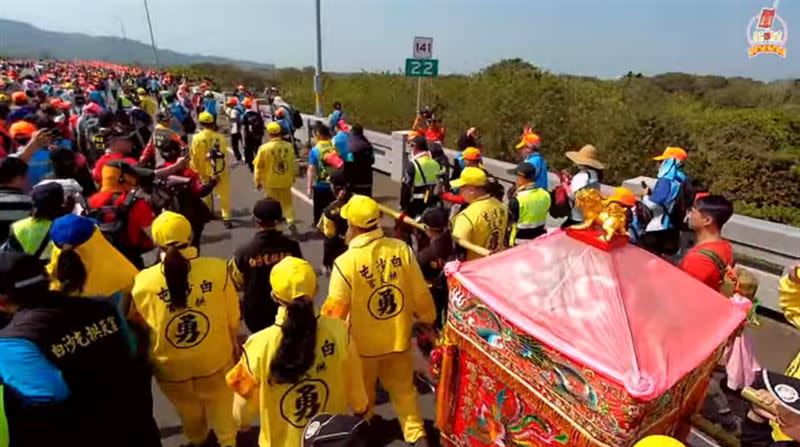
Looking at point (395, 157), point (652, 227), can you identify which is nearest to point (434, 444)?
point (652, 227)

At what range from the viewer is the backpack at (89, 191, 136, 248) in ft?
15.4

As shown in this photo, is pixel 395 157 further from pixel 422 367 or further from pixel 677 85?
pixel 677 85

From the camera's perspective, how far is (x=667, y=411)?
2205 millimetres

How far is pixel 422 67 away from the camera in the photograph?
10.0m

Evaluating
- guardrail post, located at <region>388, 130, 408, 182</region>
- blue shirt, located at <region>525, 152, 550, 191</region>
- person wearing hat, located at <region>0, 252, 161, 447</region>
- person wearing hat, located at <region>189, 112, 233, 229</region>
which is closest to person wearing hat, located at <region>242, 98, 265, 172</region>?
guardrail post, located at <region>388, 130, 408, 182</region>

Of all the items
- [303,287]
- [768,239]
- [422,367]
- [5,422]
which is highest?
[303,287]

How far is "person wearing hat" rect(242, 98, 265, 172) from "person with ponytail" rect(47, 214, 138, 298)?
834 cm

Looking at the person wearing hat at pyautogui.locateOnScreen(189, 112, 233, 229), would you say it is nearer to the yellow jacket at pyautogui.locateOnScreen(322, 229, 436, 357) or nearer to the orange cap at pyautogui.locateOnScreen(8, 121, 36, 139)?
the orange cap at pyautogui.locateOnScreen(8, 121, 36, 139)

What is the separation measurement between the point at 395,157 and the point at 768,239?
→ 23.9 ft

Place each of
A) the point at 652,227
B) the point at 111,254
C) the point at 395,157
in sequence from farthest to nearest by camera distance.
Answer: the point at 395,157 → the point at 652,227 → the point at 111,254

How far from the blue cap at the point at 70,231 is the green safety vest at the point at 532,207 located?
12.3 feet

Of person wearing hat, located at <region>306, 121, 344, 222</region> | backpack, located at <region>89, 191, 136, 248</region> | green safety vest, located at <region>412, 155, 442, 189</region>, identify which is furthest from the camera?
person wearing hat, located at <region>306, 121, 344, 222</region>

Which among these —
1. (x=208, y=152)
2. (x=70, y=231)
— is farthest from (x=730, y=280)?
(x=208, y=152)

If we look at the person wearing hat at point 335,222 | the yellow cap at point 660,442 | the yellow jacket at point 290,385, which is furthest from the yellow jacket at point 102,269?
the yellow cap at point 660,442
